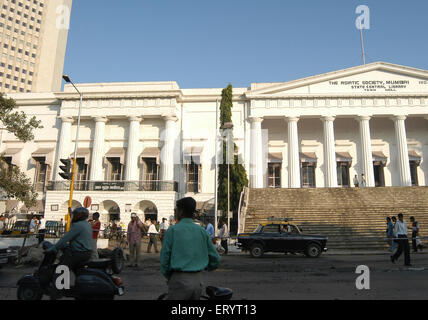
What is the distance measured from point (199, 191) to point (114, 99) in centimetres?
1184

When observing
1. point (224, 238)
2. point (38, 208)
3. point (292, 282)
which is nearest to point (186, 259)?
point (292, 282)

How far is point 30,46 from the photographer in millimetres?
88000

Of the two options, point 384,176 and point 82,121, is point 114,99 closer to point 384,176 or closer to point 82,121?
point 82,121

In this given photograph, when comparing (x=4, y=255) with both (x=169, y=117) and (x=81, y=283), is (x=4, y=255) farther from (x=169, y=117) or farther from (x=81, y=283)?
(x=169, y=117)

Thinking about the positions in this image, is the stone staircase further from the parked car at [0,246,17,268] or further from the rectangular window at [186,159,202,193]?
the parked car at [0,246,17,268]

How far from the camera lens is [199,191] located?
29.6m

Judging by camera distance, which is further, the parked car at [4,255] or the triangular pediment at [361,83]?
the triangular pediment at [361,83]

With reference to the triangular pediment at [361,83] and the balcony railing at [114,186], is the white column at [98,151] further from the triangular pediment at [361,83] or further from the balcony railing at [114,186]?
the triangular pediment at [361,83]

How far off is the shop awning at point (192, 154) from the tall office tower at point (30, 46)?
222ft

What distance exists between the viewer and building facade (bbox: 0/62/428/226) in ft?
94.9

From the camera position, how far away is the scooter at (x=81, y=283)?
451 cm

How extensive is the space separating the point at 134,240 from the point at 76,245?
Result: 6.59 metres

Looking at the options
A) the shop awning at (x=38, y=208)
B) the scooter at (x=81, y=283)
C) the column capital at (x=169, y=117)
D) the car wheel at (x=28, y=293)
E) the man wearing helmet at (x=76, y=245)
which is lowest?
the car wheel at (x=28, y=293)

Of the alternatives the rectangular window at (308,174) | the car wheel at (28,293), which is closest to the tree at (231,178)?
the rectangular window at (308,174)
